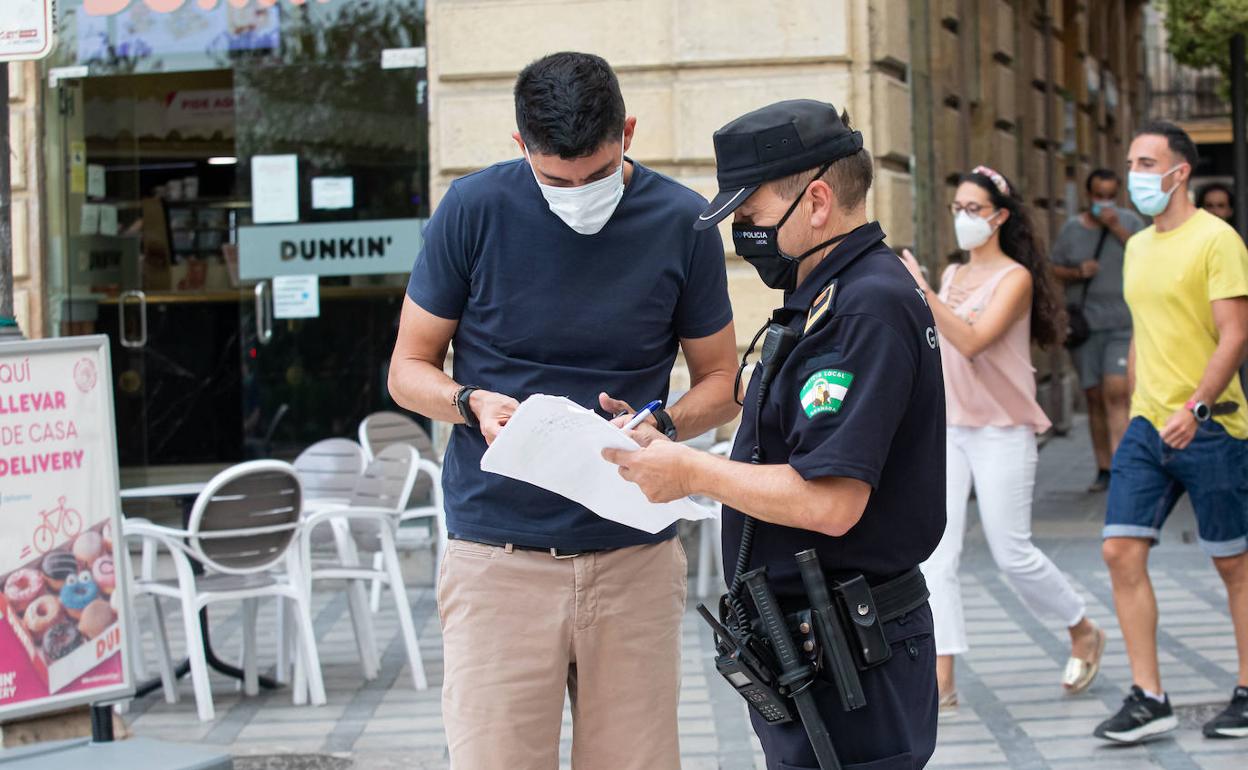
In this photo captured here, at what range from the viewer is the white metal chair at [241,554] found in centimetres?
609

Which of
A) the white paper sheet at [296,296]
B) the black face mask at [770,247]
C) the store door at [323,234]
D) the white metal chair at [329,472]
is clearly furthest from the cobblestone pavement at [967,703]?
the black face mask at [770,247]

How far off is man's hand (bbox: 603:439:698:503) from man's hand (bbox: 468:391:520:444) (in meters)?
0.27

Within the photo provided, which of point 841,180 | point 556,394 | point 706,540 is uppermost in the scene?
point 841,180

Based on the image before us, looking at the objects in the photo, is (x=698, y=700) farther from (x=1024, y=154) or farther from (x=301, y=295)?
(x=1024, y=154)

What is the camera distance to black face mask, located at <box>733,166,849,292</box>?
8.82 ft

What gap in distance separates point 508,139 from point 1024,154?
264 inches

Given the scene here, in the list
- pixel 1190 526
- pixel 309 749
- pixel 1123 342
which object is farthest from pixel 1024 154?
pixel 309 749

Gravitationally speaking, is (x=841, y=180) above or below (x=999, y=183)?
below

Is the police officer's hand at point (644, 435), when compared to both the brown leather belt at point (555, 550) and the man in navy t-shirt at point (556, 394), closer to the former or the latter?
the man in navy t-shirt at point (556, 394)

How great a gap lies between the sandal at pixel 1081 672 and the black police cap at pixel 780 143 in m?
3.73

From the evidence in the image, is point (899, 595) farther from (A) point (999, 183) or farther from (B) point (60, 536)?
(A) point (999, 183)

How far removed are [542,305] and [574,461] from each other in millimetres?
419

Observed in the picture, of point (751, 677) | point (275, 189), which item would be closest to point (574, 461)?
point (751, 677)

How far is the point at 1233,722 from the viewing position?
530 centimetres
